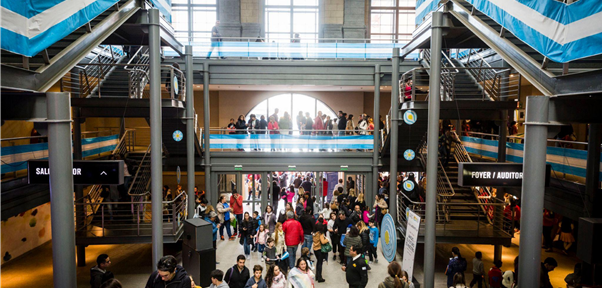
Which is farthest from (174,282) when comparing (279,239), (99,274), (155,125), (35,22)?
(279,239)

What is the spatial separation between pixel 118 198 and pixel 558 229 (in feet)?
47.7

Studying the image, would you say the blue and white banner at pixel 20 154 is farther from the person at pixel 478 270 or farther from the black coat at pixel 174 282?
the person at pixel 478 270

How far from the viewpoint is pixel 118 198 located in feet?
42.2

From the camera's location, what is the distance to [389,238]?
8680 millimetres

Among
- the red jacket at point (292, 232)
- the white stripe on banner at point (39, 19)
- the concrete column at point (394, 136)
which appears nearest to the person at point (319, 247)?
the red jacket at point (292, 232)

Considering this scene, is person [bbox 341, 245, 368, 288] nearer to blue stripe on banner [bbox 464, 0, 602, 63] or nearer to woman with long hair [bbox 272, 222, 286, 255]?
woman with long hair [bbox 272, 222, 286, 255]

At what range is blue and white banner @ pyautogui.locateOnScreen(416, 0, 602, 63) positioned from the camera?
477 cm

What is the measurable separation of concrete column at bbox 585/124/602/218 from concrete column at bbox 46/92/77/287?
32.0ft

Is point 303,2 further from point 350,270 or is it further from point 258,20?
point 350,270

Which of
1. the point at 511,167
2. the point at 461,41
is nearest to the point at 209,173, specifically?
the point at 461,41

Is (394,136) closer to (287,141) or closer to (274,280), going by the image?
(287,141)

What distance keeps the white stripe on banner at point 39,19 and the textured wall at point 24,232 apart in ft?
33.1

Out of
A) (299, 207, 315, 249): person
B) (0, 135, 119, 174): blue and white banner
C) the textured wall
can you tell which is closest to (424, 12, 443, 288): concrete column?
(299, 207, 315, 249): person

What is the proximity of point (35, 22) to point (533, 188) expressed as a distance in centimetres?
676
